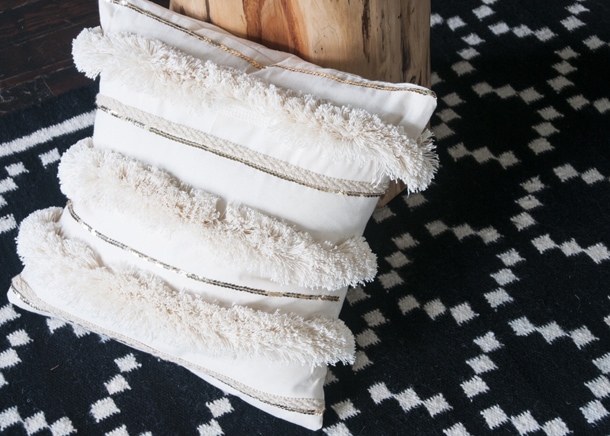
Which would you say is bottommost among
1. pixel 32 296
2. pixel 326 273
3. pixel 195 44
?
pixel 32 296

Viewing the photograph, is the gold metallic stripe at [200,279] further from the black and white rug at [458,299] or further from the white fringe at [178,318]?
the black and white rug at [458,299]

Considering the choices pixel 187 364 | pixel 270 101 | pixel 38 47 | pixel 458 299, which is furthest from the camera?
pixel 38 47

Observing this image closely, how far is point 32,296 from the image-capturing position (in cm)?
98

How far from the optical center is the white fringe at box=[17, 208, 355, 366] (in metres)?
0.85

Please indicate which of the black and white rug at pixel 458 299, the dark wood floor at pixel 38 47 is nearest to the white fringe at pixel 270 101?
the black and white rug at pixel 458 299

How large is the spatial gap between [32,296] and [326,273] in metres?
0.43

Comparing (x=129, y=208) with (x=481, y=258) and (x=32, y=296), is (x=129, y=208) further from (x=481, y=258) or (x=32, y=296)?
(x=481, y=258)

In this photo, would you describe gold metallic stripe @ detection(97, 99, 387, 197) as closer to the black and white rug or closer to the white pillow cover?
the white pillow cover

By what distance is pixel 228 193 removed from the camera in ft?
2.79

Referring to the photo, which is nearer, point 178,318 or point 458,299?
point 178,318

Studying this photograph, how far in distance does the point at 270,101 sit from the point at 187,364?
366mm

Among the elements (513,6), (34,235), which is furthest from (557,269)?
(34,235)

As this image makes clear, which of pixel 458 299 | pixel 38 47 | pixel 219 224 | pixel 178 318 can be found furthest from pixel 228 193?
pixel 38 47

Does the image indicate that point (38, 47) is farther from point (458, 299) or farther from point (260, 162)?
point (458, 299)
